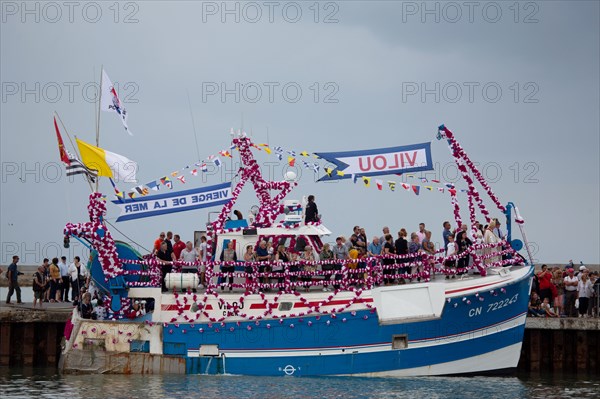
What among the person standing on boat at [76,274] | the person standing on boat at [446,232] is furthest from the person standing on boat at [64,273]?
the person standing on boat at [446,232]

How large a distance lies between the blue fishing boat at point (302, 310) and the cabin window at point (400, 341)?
0.04 m

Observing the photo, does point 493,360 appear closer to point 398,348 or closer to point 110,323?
point 398,348

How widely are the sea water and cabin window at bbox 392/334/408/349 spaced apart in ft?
2.97

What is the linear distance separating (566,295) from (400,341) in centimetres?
825

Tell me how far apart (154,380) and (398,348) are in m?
6.80

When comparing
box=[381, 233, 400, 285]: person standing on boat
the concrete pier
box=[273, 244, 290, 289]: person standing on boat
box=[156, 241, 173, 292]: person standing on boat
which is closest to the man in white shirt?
the concrete pier

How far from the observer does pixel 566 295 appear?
3872cm

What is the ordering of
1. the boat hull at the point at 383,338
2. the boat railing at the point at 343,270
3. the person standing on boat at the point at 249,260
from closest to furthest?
the boat hull at the point at 383,338 → the boat railing at the point at 343,270 → the person standing on boat at the point at 249,260

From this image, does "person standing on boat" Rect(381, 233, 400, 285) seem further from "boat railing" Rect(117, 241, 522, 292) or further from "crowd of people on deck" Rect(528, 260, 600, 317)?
"crowd of people on deck" Rect(528, 260, 600, 317)

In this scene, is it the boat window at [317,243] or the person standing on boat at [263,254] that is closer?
the person standing on boat at [263,254]

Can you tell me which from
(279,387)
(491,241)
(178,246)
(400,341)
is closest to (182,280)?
(178,246)

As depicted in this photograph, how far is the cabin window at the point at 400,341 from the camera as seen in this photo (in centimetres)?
3288

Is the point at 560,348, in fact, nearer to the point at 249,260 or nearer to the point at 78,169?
the point at 249,260

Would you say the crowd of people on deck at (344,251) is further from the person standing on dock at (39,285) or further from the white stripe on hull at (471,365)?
the person standing on dock at (39,285)
